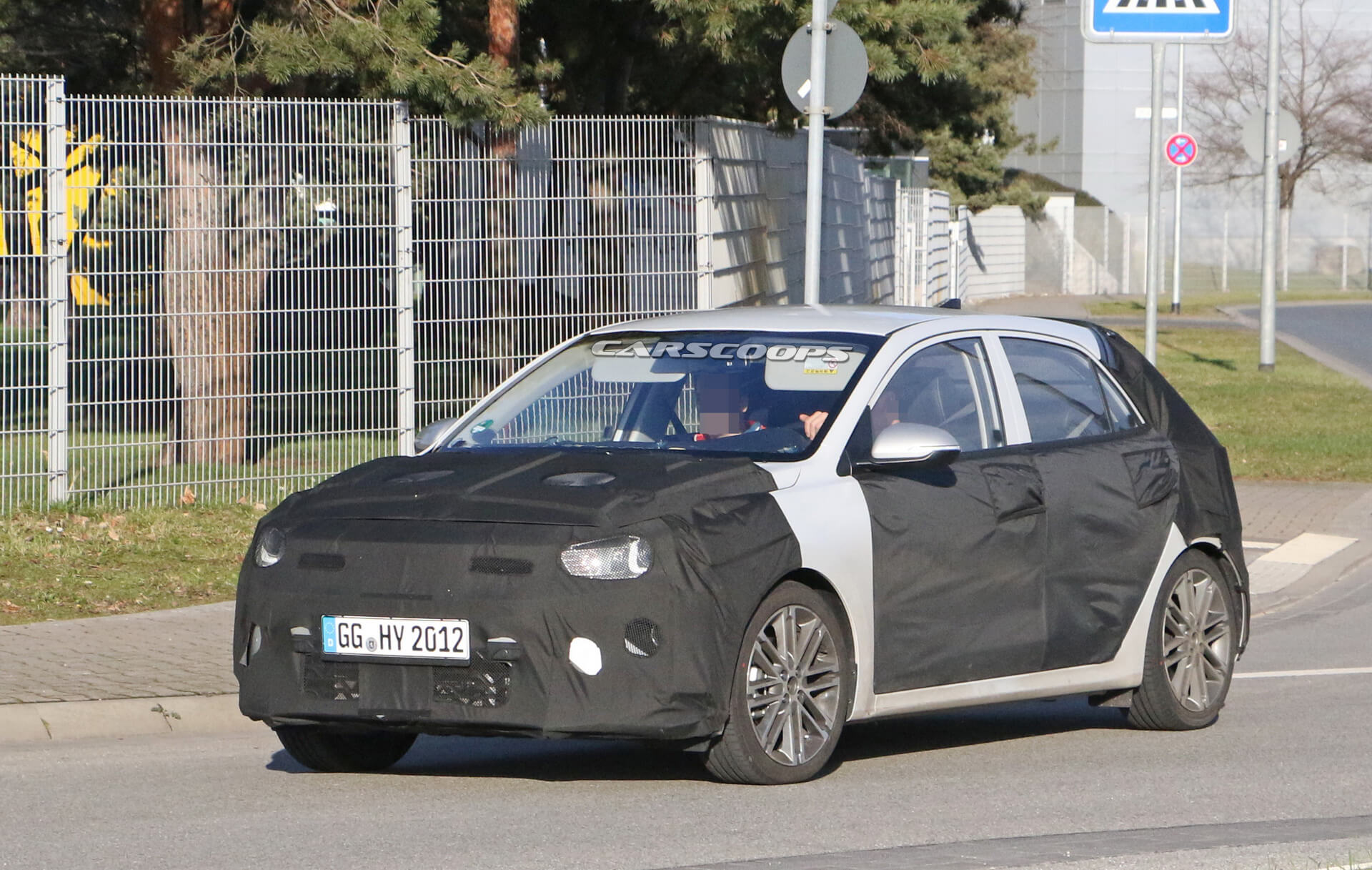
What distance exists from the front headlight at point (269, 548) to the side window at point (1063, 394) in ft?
9.01

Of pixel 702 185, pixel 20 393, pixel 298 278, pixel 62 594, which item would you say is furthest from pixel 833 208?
pixel 62 594

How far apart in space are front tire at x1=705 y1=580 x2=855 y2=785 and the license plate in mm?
832

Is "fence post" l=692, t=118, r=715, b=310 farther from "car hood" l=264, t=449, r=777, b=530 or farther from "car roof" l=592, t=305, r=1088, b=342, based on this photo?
"car hood" l=264, t=449, r=777, b=530

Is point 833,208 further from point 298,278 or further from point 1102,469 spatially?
point 1102,469

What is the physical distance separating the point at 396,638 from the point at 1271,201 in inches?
891

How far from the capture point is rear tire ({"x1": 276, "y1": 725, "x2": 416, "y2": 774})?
277 inches

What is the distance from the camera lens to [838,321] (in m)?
7.65

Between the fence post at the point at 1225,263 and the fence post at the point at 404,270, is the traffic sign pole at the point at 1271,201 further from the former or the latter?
the fence post at the point at 1225,263

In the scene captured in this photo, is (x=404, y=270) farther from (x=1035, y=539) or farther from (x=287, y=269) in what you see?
(x=1035, y=539)

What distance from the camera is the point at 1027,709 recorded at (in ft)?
29.2

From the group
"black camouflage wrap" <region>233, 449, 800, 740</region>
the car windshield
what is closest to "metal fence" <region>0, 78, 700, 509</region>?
the car windshield

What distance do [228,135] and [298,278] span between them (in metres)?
1.03

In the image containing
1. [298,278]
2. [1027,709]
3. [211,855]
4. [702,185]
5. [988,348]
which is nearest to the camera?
[211,855]

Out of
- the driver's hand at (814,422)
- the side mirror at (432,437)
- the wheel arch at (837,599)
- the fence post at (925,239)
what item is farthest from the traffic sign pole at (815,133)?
the fence post at (925,239)
